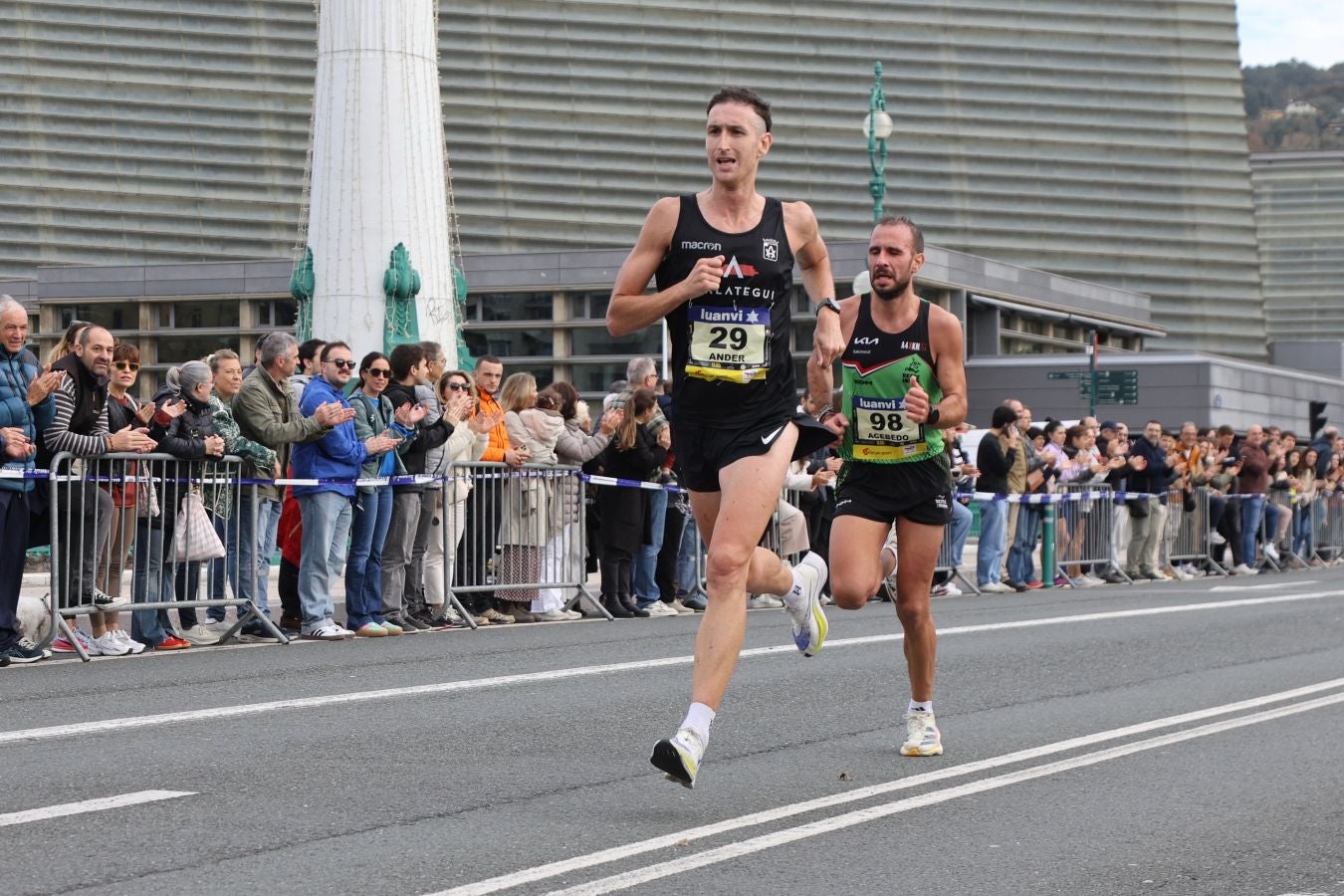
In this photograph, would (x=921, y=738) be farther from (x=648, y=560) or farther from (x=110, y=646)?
(x=648, y=560)

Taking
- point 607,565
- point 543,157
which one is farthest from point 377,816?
point 543,157

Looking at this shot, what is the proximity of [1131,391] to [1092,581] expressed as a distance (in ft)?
163

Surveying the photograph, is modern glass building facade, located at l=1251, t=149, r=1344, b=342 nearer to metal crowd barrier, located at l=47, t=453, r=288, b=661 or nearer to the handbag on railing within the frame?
metal crowd barrier, located at l=47, t=453, r=288, b=661

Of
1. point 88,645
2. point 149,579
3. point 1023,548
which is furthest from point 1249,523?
point 88,645

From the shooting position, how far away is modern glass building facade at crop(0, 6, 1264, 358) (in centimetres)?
10544

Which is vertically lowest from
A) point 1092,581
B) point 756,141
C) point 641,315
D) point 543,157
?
point 1092,581

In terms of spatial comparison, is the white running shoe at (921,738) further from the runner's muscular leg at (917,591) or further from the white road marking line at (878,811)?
the white road marking line at (878,811)

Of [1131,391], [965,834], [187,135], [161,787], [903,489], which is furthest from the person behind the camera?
[187,135]

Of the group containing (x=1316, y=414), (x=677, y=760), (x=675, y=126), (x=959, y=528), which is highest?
(x=675, y=126)

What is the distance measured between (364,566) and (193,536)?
1626mm

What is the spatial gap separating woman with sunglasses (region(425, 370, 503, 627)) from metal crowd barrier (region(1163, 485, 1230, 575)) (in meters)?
13.4

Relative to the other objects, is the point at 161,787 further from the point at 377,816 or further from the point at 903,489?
the point at 903,489

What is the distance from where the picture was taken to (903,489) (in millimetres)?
7992

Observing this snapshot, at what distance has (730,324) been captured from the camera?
6.87 metres
